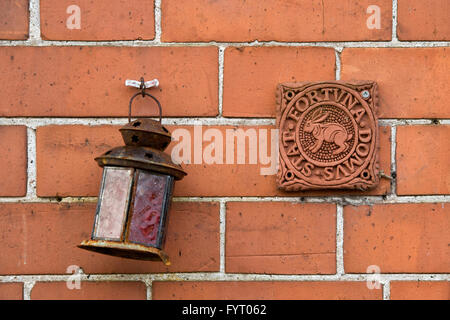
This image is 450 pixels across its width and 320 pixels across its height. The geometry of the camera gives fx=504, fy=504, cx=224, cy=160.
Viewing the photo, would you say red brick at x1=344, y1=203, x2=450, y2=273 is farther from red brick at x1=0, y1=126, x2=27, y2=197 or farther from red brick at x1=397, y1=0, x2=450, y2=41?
red brick at x1=0, y1=126, x2=27, y2=197

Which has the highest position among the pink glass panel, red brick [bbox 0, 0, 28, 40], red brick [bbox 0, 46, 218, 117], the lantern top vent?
red brick [bbox 0, 0, 28, 40]

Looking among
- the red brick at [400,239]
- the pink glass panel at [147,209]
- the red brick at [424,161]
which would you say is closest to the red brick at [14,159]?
the pink glass panel at [147,209]

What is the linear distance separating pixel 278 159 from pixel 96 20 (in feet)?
1.70

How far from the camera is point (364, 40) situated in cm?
114

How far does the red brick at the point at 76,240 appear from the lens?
3.68 feet

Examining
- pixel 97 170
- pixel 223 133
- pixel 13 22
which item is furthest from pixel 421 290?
pixel 13 22

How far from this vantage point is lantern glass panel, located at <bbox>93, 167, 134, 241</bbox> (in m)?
0.96

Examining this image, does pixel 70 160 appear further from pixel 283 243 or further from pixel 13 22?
pixel 283 243

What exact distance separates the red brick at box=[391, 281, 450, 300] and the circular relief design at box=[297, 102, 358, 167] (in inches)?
12.3

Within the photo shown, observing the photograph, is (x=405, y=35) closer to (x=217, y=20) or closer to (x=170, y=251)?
(x=217, y=20)

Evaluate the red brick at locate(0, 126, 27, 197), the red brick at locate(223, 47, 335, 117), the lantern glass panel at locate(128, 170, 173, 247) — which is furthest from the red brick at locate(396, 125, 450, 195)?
the red brick at locate(0, 126, 27, 197)

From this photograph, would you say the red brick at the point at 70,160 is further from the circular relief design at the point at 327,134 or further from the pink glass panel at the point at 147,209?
the circular relief design at the point at 327,134
